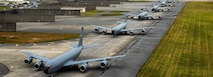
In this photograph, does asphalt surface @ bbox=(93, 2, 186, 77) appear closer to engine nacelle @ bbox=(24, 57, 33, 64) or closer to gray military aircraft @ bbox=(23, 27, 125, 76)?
gray military aircraft @ bbox=(23, 27, 125, 76)

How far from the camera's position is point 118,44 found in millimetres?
75562

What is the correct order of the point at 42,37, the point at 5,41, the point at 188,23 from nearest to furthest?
the point at 5,41 < the point at 42,37 < the point at 188,23

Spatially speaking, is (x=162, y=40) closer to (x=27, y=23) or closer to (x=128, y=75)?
(x=128, y=75)

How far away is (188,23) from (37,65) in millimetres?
77783

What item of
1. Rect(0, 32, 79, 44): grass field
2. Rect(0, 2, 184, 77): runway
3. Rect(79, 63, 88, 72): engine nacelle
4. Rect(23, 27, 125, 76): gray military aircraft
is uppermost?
Rect(23, 27, 125, 76): gray military aircraft

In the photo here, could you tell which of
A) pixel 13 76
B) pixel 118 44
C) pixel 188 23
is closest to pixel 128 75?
pixel 13 76

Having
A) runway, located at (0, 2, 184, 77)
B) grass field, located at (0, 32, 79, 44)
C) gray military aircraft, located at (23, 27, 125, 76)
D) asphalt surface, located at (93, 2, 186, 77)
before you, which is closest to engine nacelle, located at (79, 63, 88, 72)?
gray military aircraft, located at (23, 27, 125, 76)

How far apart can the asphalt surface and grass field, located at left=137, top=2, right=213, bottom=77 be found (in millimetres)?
1388

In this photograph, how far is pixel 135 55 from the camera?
64.4 metres

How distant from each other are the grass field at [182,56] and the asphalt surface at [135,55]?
139cm

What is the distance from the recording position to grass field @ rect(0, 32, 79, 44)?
79812 millimetres

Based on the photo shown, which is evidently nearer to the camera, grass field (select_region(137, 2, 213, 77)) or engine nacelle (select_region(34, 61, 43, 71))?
engine nacelle (select_region(34, 61, 43, 71))

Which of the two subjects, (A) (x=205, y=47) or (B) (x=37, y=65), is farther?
(A) (x=205, y=47)

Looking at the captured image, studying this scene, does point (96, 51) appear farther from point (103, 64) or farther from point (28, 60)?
point (28, 60)
